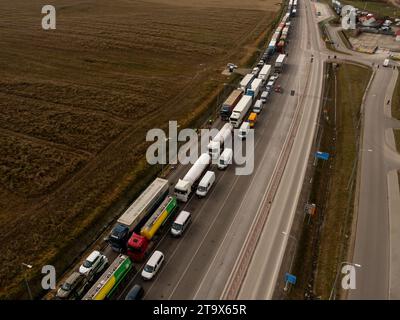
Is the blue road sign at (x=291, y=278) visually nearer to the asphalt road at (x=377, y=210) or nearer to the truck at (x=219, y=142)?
the asphalt road at (x=377, y=210)

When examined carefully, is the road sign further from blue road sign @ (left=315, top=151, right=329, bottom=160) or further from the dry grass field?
the dry grass field

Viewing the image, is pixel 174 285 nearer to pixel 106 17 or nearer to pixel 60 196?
pixel 60 196

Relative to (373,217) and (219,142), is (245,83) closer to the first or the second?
(219,142)

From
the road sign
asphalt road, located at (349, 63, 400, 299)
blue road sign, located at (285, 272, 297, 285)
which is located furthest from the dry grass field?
asphalt road, located at (349, 63, 400, 299)

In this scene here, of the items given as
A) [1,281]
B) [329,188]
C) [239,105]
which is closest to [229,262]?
[329,188]

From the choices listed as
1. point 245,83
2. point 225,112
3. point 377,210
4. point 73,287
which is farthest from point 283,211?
point 245,83

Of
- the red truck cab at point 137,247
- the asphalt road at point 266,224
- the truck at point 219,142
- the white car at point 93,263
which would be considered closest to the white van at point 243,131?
the truck at point 219,142

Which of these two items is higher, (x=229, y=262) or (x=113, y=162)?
(x=113, y=162)
